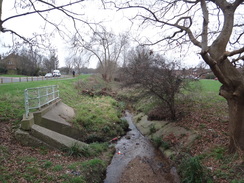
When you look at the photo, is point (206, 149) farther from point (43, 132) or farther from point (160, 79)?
point (43, 132)

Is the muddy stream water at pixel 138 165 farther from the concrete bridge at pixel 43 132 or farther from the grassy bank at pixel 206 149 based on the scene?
the concrete bridge at pixel 43 132

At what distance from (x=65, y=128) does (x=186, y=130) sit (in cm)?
634

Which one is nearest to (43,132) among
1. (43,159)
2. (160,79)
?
(43,159)

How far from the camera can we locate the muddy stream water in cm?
693

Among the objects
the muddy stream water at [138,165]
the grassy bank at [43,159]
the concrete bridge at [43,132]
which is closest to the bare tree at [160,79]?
the muddy stream water at [138,165]

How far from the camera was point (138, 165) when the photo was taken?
8.01 metres

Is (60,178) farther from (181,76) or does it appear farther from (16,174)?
(181,76)

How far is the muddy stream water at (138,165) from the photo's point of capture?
22.7ft

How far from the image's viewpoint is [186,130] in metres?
9.39

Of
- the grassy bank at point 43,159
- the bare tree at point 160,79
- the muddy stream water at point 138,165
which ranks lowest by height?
the muddy stream water at point 138,165

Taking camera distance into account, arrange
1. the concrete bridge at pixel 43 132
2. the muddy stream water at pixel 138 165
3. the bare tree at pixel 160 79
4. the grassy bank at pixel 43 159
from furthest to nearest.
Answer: the bare tree at pixel 160 79, the concrete bridge at pixel 43 132, the muddy stream water at pixel 138 165, the grassy bank at pixel 43 159

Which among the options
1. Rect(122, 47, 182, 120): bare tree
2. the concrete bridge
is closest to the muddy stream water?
the concrete bridge

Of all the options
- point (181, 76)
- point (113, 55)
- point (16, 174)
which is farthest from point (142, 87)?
point (113, 55)

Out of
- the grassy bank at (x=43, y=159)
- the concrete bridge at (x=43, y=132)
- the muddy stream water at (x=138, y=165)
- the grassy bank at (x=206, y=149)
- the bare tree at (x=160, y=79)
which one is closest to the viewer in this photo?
the grassy bank at (x=43, y=159)
